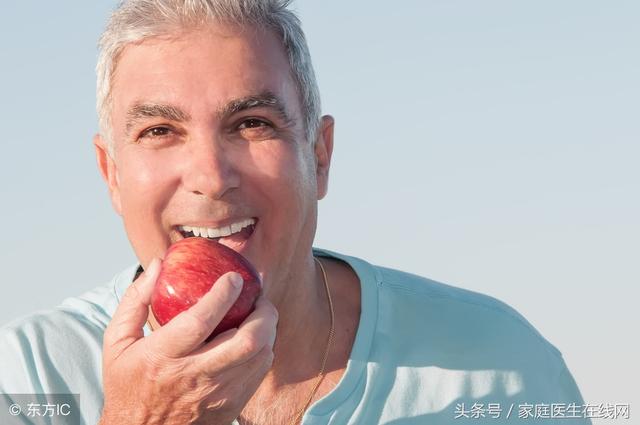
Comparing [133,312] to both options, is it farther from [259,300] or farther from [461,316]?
[461,316]

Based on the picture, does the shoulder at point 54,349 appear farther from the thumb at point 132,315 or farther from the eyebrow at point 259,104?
the eyebrow at point 259,104

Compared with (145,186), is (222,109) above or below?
above

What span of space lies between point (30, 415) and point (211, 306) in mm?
1814

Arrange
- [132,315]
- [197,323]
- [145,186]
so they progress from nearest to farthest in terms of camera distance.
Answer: [197,323] → [132,315] → [145,186]

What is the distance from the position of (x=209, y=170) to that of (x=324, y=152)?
1140 mm

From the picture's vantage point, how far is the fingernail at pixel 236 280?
3988 mm

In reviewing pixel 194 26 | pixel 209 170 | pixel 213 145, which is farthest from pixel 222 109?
pixel 194 26

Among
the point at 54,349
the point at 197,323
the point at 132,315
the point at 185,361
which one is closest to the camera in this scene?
the point at 197,323

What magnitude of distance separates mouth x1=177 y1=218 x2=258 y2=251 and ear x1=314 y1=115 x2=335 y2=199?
2.48ft

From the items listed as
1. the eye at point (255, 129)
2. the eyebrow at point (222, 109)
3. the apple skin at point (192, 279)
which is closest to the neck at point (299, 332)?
the eye at point (255, 129)

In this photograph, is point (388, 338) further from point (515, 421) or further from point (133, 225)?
point (133, 225)

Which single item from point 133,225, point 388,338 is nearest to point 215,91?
point 133,225

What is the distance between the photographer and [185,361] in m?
3.96

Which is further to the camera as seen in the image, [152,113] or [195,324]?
[152,113]
